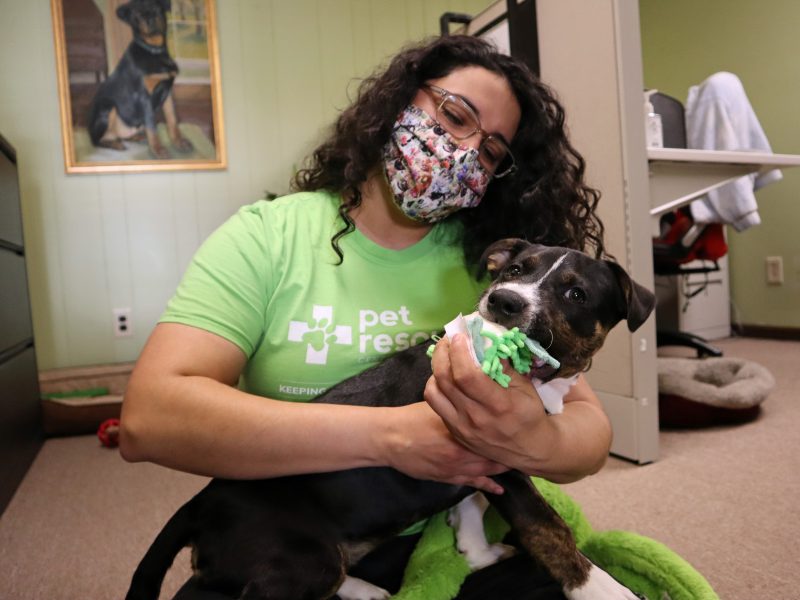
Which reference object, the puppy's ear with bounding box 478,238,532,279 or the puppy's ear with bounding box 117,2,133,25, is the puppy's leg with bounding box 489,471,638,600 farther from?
the puppy's ear with bounding box 117,2,133,25

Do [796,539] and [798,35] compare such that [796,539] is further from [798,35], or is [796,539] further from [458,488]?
[798,35]

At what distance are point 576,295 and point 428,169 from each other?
43cm

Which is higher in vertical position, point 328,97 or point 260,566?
point 328,97

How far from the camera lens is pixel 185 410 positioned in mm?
1062

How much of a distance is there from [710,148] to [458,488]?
128 inches

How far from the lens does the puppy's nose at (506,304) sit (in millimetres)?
1049

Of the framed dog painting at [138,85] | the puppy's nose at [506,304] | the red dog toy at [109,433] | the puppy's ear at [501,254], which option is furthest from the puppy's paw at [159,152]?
the puppy's nose at [506,304]

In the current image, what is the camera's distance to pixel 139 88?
3939mm

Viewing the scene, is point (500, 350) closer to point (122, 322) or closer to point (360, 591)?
point (360, 591)

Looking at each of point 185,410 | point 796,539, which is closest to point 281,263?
point 185,410

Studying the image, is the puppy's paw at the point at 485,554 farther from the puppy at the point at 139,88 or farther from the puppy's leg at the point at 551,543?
the puppy at the point at 139,88

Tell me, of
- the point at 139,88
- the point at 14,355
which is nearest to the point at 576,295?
the point at 14,355

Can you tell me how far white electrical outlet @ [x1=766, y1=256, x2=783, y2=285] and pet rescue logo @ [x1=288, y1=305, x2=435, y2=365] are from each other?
4795mm

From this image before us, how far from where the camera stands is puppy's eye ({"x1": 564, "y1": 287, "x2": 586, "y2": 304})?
118 cm
